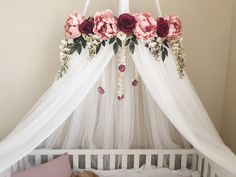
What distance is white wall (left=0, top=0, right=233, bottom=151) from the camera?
211 cm

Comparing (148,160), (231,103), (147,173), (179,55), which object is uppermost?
(179,55)

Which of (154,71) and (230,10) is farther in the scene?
(230,10)

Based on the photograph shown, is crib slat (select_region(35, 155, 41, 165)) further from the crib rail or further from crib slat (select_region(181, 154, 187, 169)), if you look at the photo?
crib slat (select_region(181, 154, 187, 169))

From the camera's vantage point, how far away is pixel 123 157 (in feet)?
7.16

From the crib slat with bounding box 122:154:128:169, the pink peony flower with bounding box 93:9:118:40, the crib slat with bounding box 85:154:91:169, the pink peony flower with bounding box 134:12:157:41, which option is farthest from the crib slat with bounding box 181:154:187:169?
the pink peony flower with bounding box 93:9:118:40

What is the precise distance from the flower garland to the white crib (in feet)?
2.68

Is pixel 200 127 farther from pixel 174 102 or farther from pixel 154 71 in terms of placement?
pixel 154 71

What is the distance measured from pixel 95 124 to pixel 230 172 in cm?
107

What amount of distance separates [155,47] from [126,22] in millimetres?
249

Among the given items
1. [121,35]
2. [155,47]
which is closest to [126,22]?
[121,35]

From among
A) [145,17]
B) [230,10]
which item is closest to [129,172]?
[145,17]

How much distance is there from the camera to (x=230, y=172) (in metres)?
1.55

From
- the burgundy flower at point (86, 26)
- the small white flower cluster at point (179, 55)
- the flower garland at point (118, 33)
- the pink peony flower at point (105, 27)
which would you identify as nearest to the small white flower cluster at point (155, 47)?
the flower garland at point (118, 33)

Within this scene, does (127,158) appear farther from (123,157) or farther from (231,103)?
(231,103)
